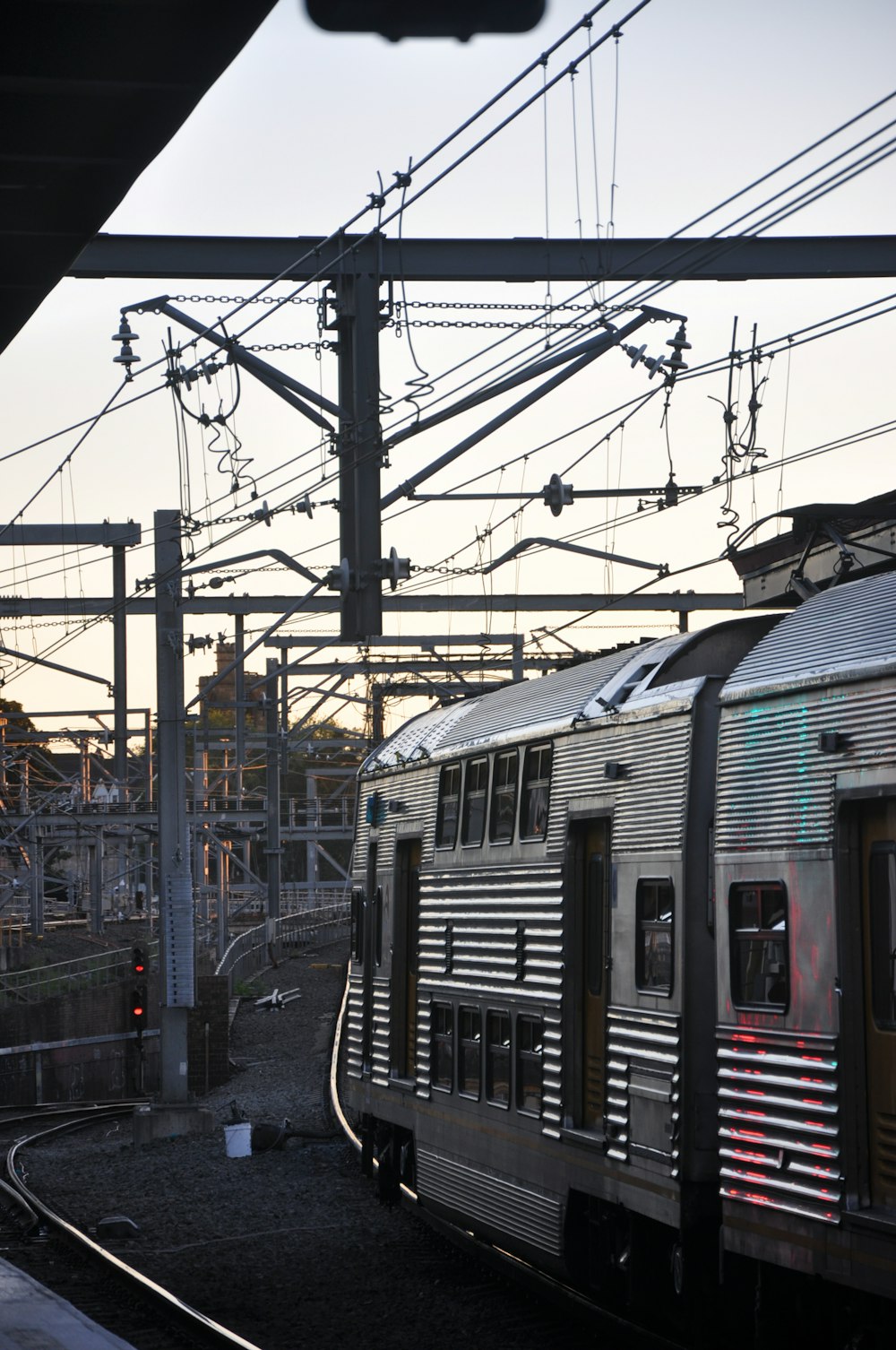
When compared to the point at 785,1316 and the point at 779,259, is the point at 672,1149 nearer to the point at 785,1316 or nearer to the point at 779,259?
the point at 785,1316

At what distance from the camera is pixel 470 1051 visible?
1354 centimetres

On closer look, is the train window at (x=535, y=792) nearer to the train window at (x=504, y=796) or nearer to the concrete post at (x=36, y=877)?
the train window at (x=504, y=796)

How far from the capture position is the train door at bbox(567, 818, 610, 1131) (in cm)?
1105

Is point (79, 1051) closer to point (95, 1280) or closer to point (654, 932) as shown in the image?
point (95, 1280)

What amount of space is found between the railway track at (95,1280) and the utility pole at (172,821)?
124 inches

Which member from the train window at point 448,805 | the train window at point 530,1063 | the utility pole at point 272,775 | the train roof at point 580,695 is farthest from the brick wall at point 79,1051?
the train window at point 530,1063

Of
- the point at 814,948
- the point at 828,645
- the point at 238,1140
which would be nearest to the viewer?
the point at 814,948

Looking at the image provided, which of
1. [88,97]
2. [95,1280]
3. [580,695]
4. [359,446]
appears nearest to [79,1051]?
[95,1280]

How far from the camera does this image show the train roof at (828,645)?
8312 millimetres

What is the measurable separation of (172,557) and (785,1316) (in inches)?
679

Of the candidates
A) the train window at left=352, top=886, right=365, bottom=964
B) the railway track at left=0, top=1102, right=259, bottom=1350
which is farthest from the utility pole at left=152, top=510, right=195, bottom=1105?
the train window at left=352, top=886, right=365, bottom=964

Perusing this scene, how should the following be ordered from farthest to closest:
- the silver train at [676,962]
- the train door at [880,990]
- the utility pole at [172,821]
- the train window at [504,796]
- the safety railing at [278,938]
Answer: the safety railing at [278,938], the utility pole at [172,821], the train window at [504,796], the silver train at [676,962], the train door at [880,990]

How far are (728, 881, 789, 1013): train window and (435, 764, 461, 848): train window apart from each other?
5367 mm

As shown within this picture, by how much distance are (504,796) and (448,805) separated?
1562 mm
